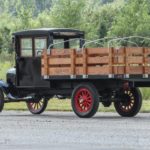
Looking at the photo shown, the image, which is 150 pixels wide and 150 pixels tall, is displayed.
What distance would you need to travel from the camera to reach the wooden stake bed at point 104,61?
20000mm

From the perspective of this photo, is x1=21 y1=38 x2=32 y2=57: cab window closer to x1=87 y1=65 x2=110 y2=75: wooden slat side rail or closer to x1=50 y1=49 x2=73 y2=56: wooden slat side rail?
x1=50 y1=49 x2=73 y2=56: wooden slat side rail

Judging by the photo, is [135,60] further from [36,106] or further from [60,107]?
[60,107]

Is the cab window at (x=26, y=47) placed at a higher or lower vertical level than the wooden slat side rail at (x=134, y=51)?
higher

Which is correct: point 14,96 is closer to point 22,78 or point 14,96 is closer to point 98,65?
point 22,78

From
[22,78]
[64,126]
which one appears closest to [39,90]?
[22,78]

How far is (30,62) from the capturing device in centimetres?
2259

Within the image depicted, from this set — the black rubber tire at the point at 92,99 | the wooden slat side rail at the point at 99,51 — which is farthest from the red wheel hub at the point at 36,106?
the wooden slat side rail at the point at 99,51

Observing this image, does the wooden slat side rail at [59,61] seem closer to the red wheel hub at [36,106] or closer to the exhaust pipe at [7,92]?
the exhaust pipe at [7,92]

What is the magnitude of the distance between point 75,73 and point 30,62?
2.20 meters

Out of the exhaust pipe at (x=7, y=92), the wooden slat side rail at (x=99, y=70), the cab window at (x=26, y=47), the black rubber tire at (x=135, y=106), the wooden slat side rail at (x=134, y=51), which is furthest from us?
the exhaust pipe at (x=7, y=92)

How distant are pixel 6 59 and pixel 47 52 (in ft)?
162

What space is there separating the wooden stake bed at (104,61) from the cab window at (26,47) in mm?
1623

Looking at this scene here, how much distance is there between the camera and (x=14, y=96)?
23.1 m

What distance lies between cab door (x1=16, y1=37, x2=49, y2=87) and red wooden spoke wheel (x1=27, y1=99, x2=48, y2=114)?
2.38ft
